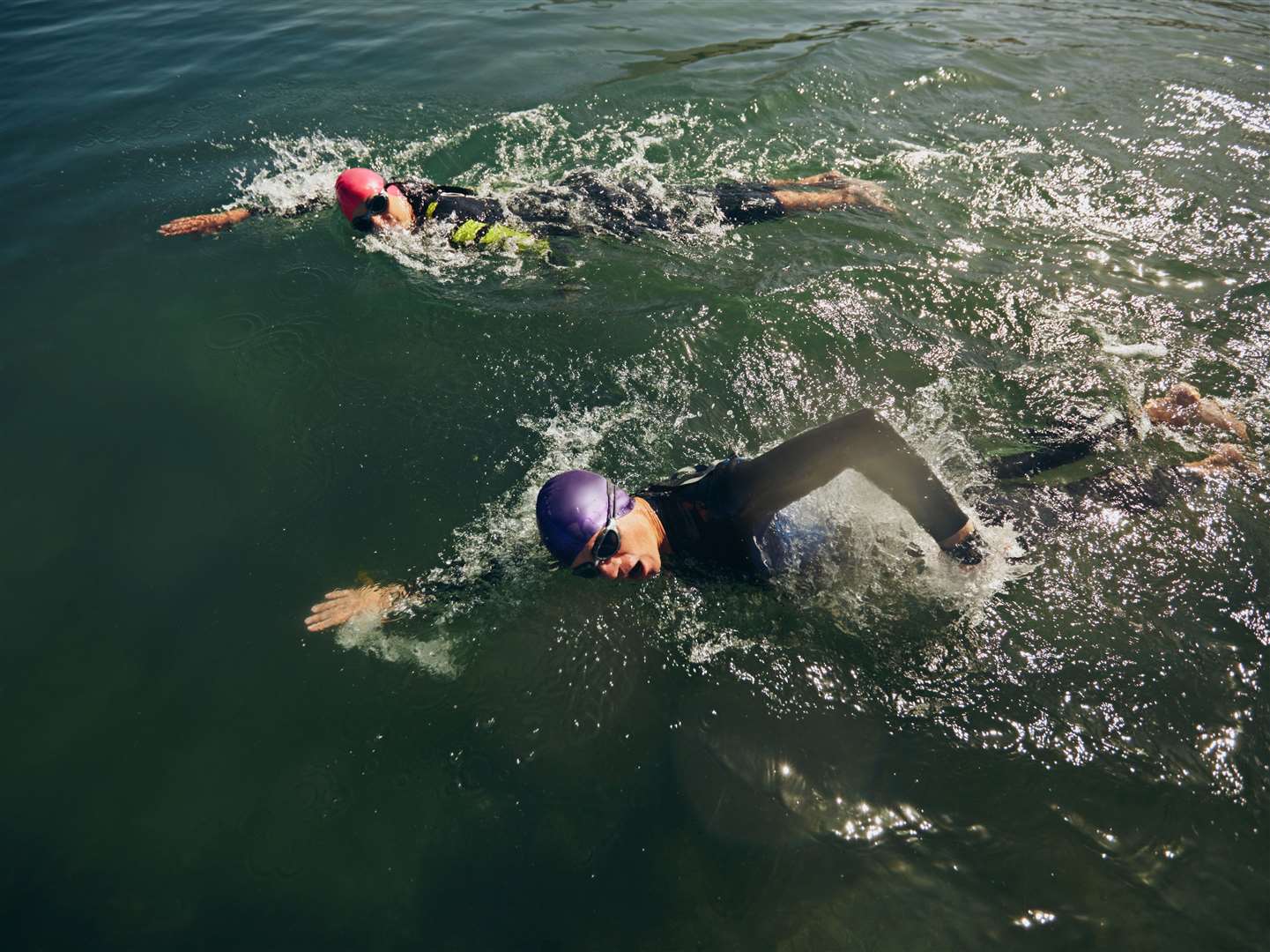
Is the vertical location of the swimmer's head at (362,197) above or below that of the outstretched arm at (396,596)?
above

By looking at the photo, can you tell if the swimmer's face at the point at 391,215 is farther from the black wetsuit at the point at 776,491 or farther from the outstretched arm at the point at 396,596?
the black wetsuit at the point at 776,491

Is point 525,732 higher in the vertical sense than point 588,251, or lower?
lower

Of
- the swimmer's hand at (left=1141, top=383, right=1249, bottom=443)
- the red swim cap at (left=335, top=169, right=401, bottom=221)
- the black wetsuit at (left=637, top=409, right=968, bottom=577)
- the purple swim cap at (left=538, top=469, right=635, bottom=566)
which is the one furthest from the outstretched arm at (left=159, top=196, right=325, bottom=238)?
the swimmer's hand at (left=1141, top=383, right=1249, bottom=443)

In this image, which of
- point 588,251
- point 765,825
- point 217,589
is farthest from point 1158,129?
point 217,589

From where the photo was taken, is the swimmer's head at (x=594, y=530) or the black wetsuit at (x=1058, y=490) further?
the black wetsuit at (x=1058, y=490)

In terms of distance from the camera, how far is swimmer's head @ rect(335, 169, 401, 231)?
7188 millimetres

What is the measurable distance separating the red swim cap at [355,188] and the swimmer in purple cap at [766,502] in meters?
5.02

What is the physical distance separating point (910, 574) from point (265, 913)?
14.2ft

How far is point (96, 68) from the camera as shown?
12.0 metres

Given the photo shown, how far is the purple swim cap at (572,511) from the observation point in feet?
12.4

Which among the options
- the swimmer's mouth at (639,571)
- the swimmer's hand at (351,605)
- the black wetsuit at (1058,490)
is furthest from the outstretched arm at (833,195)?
the swimmer's hand at (351,605)

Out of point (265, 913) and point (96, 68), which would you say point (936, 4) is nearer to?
point (96, 68)

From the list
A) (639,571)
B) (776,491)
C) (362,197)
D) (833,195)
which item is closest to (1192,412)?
(776,491)

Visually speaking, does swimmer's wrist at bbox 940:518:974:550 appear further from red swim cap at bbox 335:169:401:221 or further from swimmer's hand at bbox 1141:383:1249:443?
red swim cap at bbox 335:169:401:221
